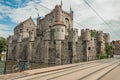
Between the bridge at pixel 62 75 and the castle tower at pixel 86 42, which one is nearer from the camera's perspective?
the bridge at pixel 62 75

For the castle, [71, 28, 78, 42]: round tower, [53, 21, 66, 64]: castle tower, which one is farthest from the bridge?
[71, 28, 78, 42]: round tower

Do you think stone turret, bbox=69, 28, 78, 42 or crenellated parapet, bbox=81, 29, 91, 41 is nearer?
stone turret, bbox=69, 28, 78, 42

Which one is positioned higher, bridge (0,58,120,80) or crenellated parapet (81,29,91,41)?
crenellated parapet (81,29,91,41)

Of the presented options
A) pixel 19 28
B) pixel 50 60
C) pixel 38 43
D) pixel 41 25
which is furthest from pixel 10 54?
pixel 50 60

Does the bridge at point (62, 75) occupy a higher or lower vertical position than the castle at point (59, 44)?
lower

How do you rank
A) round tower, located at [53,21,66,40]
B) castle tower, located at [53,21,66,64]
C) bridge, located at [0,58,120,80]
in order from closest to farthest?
bridge, located at [0,58,120,80] < castle tower, located at [53,21,66,64] < round tower, located at [53,21,66,40]

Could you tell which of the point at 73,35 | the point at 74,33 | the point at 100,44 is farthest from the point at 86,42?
the point at 100,44

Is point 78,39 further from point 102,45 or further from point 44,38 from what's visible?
point 102,45

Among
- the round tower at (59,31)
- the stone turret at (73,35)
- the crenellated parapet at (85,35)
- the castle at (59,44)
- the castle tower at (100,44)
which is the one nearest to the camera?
the round tower at (59,31)

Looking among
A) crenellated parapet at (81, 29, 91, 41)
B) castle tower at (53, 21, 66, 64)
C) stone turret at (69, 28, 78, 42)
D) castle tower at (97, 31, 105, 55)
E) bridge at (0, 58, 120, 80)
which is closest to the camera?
bridge at (0, 58, 120, 80)

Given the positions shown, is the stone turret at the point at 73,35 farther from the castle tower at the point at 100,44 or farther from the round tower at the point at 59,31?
the castle tower at the point at 100,44

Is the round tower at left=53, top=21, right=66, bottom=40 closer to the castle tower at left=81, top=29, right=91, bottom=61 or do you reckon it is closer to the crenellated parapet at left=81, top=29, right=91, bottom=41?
the castle tower at left=81, top=29, right=91, bottom=61

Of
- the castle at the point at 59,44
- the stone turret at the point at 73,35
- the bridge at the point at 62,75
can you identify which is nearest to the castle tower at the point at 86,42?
the castle at the point at 59,44

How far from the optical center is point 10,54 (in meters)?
76.3
